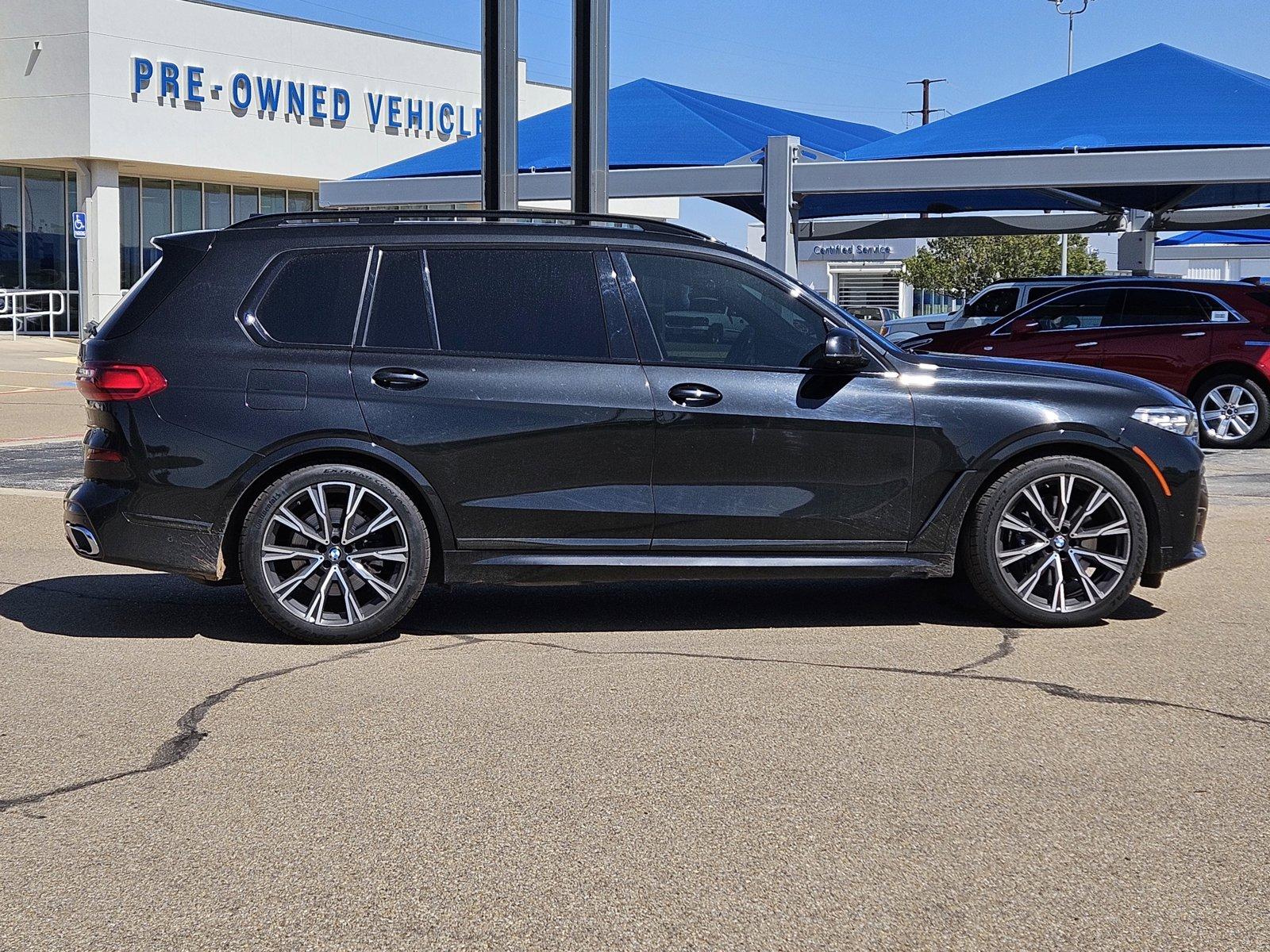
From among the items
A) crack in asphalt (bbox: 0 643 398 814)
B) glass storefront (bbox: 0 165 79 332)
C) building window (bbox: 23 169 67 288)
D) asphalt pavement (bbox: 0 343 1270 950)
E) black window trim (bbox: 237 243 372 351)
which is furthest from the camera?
building window (bbox: 23 169 67 288)

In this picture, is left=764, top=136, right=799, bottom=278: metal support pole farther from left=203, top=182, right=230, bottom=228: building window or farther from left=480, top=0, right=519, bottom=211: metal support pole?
left=203, top=182, right=230, bottom=228: building window

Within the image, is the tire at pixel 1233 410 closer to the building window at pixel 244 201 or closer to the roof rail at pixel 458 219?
the roof rail at pixel 458 219

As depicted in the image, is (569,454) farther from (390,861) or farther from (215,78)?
(215,78)

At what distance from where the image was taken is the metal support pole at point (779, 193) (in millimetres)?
17219

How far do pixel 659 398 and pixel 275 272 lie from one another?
5.84 ft

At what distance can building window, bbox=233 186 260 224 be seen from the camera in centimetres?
4219

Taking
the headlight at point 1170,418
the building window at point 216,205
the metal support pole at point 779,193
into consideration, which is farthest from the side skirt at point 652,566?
the building window at point 216,205

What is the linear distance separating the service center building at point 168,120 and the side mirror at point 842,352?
99.7ft

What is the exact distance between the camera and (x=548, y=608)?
7.35 metres

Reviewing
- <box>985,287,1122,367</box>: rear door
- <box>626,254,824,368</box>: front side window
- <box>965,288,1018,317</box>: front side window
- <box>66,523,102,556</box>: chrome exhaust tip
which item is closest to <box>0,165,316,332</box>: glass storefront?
<box>965,288,1018,317</box>: front side window

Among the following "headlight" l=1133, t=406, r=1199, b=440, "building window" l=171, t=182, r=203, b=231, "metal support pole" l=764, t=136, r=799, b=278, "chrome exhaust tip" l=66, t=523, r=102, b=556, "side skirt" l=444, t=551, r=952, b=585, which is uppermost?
"building window" l=171, t=182, r=203, b=231

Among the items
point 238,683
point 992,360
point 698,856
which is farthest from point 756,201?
point 698,856

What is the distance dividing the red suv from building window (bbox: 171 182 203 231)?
96.7ft

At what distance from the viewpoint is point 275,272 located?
6.56m
